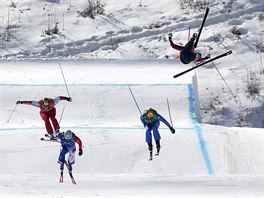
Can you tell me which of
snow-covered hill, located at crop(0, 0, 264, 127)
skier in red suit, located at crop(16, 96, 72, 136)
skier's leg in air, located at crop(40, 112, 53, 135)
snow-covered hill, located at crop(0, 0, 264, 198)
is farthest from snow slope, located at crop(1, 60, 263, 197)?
snow-covered hill, located at crop(0, 0, 264, 127)

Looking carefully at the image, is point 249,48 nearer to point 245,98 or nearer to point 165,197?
point 245,98

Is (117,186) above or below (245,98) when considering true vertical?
below

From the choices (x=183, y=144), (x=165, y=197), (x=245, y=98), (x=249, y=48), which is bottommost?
(x=165, y=197)

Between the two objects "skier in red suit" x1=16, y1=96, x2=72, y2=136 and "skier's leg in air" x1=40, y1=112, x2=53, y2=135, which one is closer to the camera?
"skier in red suit" x1=16, y1=96, x2=72, y2=136

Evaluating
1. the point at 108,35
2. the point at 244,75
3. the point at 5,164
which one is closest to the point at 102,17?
the point at 108,35

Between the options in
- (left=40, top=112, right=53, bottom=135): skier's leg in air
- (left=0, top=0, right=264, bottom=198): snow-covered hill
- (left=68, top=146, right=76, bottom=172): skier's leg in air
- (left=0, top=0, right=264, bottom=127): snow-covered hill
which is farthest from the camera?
(left=0, top=0, right=264, bottom=127): snow-covered hill

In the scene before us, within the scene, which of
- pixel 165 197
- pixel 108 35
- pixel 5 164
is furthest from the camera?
pixel 108 35

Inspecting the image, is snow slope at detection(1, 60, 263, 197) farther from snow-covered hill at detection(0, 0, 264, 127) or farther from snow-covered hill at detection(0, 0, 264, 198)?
snow-covered hill at detection(0, 0, 264, 127)

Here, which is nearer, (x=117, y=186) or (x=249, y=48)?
(x=117, y=186)

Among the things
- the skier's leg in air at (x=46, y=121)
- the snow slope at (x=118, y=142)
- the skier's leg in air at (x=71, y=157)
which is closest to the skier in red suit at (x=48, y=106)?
the skier's leg in air at (x=46, y=121)

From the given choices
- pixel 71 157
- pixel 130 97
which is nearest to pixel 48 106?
pixel 71 157

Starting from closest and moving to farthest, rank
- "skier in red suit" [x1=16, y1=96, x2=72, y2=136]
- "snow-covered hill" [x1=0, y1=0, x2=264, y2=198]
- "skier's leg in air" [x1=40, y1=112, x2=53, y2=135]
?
"skier in red suit" [x1=16, y1=96, x2=72, y2=136] < "skier's leg in air" [x1=40, y1=112, x2=53, y2=135] < "snow-covered hill" [x1=0, y1=0, x2=264, y2=198]

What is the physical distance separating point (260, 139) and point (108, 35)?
6.74 meters

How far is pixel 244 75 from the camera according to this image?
20453mm
